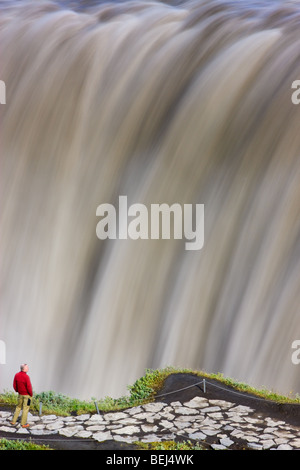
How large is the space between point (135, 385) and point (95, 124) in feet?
10.0

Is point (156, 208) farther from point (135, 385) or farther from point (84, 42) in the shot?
point (84, 42)

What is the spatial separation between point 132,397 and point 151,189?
87.4 inches

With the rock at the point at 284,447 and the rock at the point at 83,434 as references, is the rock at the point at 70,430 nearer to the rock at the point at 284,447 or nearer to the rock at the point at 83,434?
the rock at the point at 83,434

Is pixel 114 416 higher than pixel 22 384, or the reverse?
pixel 22 384

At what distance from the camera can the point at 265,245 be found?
19.9 ft

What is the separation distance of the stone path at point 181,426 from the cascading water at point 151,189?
0.59 m

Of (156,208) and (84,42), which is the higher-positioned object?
(84,42)

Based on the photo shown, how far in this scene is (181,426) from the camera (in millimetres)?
5051

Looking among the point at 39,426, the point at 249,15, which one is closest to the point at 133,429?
the point at 39,426

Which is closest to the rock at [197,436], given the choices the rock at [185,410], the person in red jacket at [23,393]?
the rock at [185,410]

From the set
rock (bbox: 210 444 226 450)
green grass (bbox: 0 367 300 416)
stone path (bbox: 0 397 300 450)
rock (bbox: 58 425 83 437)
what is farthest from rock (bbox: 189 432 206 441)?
rock (bbox: 58 425 83 437)

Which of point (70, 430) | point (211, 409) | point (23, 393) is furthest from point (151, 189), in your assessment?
point (70, 430)

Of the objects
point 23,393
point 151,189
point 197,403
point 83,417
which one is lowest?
point 83,417

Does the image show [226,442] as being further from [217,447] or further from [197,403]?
[197,403]
